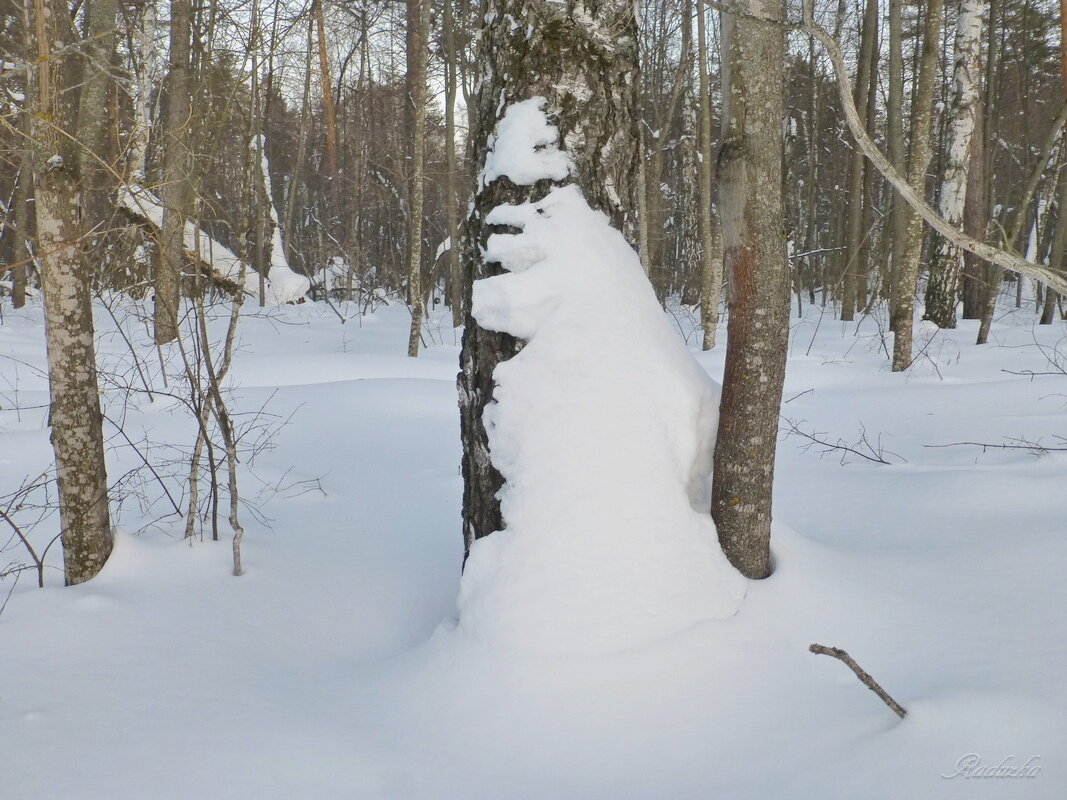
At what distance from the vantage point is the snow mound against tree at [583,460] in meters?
2.06

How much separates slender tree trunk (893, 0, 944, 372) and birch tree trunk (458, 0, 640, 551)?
193 inches

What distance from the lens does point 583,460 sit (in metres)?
2.14

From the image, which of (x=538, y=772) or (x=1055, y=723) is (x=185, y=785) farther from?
(x=1055, y=723)

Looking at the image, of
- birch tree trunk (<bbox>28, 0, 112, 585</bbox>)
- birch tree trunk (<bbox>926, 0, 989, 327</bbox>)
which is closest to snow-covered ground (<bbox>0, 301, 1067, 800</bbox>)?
birch tree trunk (<bbox>28, 0, 112, 585</bbox>)

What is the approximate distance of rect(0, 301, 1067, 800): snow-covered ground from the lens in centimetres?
168

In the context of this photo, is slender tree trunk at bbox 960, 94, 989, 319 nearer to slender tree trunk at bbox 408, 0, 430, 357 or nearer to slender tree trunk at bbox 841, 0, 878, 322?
slender tree trunk at bbox 841, 0, 878, 322

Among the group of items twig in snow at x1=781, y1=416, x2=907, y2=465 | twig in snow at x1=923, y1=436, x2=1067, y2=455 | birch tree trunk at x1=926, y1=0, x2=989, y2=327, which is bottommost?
twig in snow at x1=781, y1=416, x2=907, y2=465

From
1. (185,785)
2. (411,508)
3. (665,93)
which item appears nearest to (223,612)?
(185,785)

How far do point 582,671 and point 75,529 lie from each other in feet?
6.95

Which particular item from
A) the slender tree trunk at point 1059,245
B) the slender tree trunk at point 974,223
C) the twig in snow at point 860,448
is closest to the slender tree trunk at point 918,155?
the twig in snow at point 860,448

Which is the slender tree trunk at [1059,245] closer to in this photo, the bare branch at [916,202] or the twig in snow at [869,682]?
the bare branch at [916,202]
